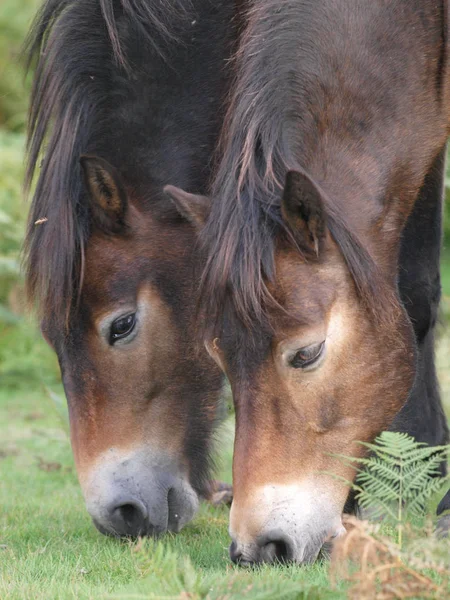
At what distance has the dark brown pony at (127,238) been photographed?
4.12 meters

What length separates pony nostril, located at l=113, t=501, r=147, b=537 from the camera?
4.01 metres

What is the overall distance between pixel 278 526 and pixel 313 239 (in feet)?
3.32

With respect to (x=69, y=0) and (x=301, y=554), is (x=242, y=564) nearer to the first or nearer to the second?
(x=301, y=554)

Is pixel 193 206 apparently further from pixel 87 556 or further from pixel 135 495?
pixel 87 556

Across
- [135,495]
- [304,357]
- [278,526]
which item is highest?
[304,357]

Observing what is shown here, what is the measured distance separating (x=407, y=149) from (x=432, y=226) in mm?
985

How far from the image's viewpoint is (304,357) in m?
3.42

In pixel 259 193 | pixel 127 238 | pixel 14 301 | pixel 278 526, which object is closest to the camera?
pixel 278 526

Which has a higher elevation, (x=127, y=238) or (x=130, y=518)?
(x=127, y=238)

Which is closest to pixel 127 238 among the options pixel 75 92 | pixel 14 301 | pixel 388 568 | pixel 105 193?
pixel 105 193

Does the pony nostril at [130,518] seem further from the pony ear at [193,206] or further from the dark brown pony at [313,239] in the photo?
the pony ear at [193,206]

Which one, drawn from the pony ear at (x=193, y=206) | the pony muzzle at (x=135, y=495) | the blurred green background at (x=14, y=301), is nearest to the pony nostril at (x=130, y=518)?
the pony muzzle at (x=135, y=495)

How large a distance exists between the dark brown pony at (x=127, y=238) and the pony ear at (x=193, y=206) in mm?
484

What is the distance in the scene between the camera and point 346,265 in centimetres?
353
